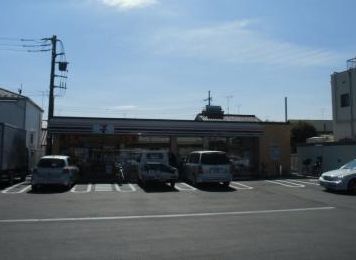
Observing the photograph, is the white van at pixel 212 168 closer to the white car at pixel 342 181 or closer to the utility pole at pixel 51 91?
the white car at pixel 342 181

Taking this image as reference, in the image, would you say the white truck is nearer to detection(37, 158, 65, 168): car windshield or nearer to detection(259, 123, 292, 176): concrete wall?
detection(37, 158, 65, 168): car windshield

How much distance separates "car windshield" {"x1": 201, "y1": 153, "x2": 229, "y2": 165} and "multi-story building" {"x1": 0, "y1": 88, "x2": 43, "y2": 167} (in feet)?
46.3

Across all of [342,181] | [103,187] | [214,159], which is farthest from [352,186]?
[103,187]

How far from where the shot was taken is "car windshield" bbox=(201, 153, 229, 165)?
85.3 feet

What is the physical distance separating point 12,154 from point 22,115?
34.1 ft

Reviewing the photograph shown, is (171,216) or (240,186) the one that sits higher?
(240,186)

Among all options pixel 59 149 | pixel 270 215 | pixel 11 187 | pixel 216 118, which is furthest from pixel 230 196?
pixel 216 118

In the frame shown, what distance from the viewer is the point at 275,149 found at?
119 ft

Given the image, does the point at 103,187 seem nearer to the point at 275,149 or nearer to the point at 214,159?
the point at 214,159

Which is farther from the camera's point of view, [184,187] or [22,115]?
[22,115]

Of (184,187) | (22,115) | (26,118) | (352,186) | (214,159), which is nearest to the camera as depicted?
(352,186)

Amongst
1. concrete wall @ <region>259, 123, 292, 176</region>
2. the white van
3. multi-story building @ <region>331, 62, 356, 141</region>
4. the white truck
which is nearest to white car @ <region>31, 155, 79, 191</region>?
the white truck

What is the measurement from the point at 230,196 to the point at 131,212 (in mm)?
6510

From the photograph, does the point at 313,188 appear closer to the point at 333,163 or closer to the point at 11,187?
the point at 333,163
